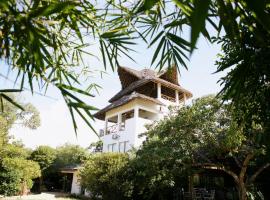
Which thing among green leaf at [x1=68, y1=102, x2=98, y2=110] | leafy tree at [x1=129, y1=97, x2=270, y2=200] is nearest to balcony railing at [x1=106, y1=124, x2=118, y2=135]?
leafy tree at [x1=129, y1=97, x2=270, y2=200]

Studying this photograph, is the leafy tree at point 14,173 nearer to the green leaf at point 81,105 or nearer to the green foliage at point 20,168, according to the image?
the green foliage at point 20,168

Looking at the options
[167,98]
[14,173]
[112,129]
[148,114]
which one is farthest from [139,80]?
[14,173]

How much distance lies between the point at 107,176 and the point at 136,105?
7.49m

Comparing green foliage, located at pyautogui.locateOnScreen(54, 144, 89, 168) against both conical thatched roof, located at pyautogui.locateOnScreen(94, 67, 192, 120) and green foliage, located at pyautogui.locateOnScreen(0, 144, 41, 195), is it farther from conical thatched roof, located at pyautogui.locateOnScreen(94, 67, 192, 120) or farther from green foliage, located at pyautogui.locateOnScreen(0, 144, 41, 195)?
green foliage, located at pyautogui.locateOnScreen(0, 144, 41, 195)

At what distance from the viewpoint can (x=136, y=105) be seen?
23500 mm

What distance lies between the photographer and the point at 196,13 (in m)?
1.03

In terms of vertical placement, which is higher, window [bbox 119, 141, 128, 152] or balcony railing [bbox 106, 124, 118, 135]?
balcony railing [bbox 106, 124, 118, 135]

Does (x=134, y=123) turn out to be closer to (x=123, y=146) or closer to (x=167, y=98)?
(x=123, y=146)

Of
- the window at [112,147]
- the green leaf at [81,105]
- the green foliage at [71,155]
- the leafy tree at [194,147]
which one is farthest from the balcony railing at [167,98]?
the green leaf at [81,105]

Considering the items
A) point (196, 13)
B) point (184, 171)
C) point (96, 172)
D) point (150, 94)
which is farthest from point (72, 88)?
point (150, 94)

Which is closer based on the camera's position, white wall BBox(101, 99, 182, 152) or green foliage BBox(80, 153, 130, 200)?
green foliage BBox(80, 153, 130, 200)

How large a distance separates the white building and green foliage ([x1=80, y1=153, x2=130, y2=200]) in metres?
3.63

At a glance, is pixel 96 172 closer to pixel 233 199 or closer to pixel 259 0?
pixel 233 199

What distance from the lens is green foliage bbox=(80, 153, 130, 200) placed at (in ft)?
56.3
